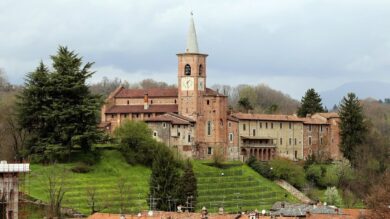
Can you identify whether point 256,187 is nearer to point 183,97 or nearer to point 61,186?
point 183,97

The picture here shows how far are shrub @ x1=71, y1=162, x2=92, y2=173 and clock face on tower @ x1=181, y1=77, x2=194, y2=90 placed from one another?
60.6 ft

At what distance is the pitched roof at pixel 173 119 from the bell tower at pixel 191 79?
1.29m

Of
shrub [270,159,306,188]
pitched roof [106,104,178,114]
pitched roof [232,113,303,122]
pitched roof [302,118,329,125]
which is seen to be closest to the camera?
shrub [270,159,306,188]

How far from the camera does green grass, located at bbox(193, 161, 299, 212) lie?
7481cm

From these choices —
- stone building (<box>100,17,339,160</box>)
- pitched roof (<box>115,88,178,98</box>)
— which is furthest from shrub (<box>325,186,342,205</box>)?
pitched roof (<box>115,88,178,98</box>)

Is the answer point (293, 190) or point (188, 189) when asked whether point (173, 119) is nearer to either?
point (293, 190)

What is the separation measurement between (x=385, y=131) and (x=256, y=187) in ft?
Answer: 209

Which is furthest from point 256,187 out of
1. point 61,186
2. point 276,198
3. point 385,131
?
point 385,131

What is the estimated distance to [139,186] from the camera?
73688mm

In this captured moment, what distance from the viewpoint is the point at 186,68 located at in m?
91.4

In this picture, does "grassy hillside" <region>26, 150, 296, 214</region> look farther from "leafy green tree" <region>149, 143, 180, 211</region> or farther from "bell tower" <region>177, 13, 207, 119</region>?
"bell tower" <region>177, 13, 207, 119</region>

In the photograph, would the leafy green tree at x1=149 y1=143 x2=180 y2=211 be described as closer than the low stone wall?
Yes

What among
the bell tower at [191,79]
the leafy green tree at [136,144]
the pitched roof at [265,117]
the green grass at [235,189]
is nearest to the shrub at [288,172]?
the green grass at [235,189]

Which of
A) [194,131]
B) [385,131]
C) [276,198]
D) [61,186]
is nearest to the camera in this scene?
[61,186]
